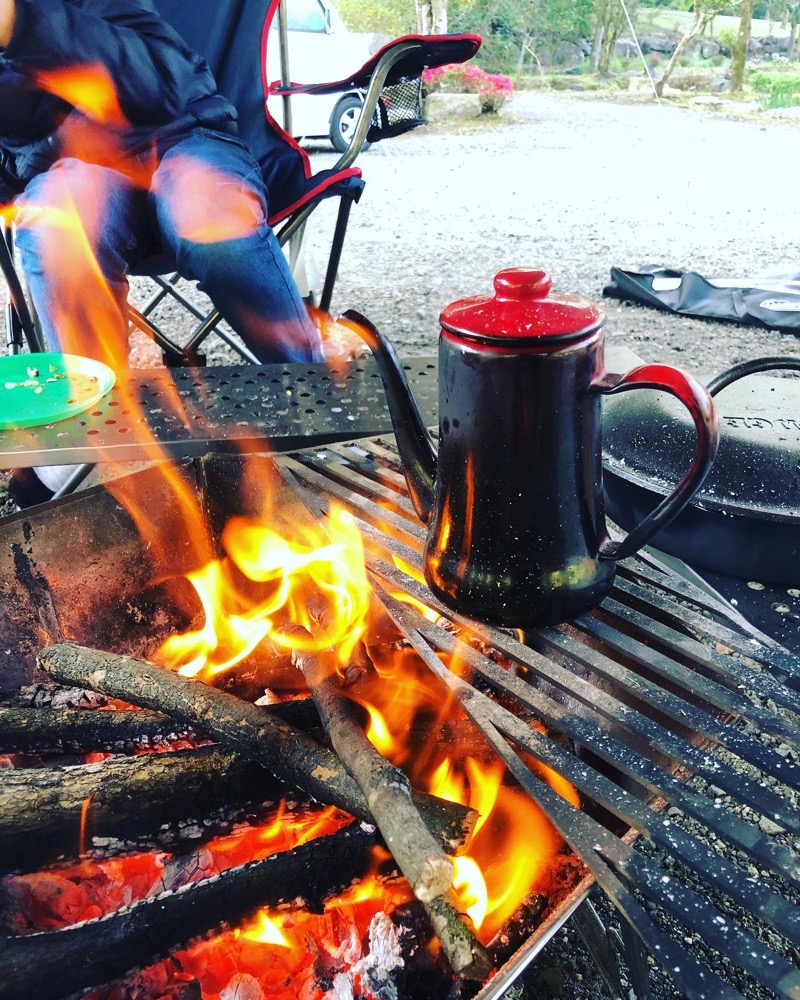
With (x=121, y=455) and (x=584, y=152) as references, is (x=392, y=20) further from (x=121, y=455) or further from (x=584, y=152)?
(x=121, y=455)

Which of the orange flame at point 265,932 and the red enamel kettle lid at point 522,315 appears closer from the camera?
the red enamel kettle lid at point 522,315

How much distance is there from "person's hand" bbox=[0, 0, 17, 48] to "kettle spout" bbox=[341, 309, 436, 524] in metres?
1.45

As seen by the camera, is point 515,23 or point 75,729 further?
point 515,23

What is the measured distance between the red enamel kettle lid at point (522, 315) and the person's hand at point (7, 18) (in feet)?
5.31

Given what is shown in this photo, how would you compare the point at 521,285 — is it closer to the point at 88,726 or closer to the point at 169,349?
the point at 88,726

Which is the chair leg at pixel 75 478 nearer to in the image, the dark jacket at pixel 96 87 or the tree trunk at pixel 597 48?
the dark jacket at pixel 96 87

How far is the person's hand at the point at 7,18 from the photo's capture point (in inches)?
68.9

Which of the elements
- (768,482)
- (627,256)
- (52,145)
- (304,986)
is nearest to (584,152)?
(627,256)

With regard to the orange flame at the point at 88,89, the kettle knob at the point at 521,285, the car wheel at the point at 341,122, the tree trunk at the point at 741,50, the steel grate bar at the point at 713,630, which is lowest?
the steel grate bar at the point at 713,630

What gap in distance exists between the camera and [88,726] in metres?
0.98

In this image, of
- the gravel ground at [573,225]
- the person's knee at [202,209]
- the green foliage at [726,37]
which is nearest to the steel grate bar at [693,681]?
the gravel ground at [573,225]

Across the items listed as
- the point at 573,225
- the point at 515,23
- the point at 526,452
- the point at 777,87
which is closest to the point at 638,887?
the point at 526,452

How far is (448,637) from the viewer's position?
2.92ft

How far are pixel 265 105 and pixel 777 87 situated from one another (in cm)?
1390
